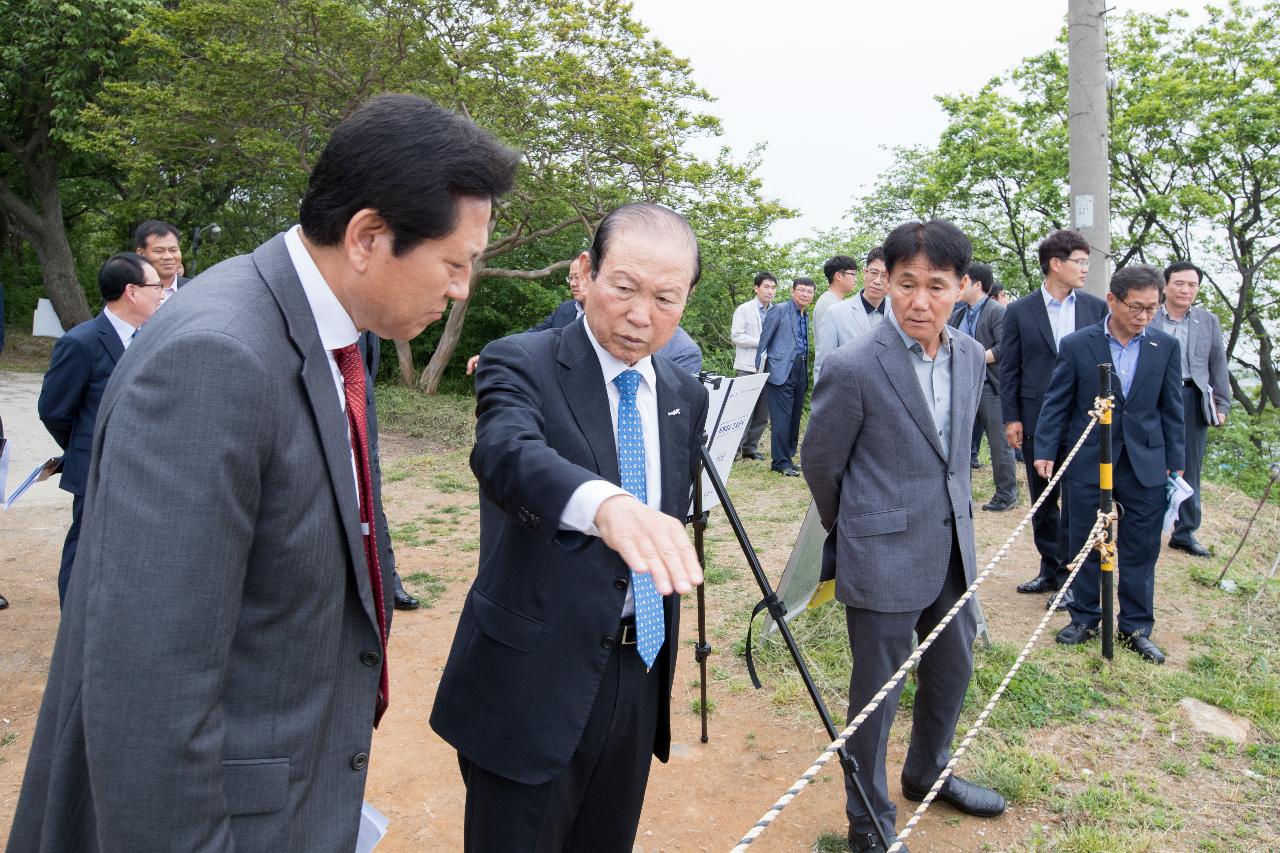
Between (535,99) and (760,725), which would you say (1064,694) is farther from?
(535,99)

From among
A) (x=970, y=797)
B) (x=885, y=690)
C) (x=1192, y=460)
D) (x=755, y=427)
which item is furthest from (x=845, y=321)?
(x=885, y=690)

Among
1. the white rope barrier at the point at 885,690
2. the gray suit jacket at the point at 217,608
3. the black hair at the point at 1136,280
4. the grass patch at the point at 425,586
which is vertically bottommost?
the grass patch at the point at 425,586

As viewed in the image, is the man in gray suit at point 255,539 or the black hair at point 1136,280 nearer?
the man in gray suit at point 255,539

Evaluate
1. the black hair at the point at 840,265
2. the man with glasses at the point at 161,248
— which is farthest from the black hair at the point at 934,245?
the black hair at the point at 840,265

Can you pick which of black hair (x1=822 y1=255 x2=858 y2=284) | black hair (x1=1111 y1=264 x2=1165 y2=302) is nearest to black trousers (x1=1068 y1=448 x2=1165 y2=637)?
black hair (x1=1111 y1=264 x2=1165 y2=302)

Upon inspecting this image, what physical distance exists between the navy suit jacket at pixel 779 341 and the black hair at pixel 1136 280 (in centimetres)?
479

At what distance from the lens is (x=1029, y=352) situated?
604 centimetres

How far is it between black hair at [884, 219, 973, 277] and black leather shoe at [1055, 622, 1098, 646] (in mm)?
2944

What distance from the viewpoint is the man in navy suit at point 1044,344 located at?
19.5 feet

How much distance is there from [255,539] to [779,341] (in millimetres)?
8706

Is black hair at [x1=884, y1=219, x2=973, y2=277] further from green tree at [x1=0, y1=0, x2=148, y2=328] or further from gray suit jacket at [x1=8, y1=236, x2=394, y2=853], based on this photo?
green tree at [x1=0, y1=0, x2=148, y2=328]

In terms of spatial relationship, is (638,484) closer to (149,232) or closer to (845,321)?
(149,232)

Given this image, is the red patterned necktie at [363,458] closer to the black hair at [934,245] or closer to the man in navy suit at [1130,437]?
the black hair at [934,245]

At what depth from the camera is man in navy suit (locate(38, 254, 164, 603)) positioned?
12.7 ft
